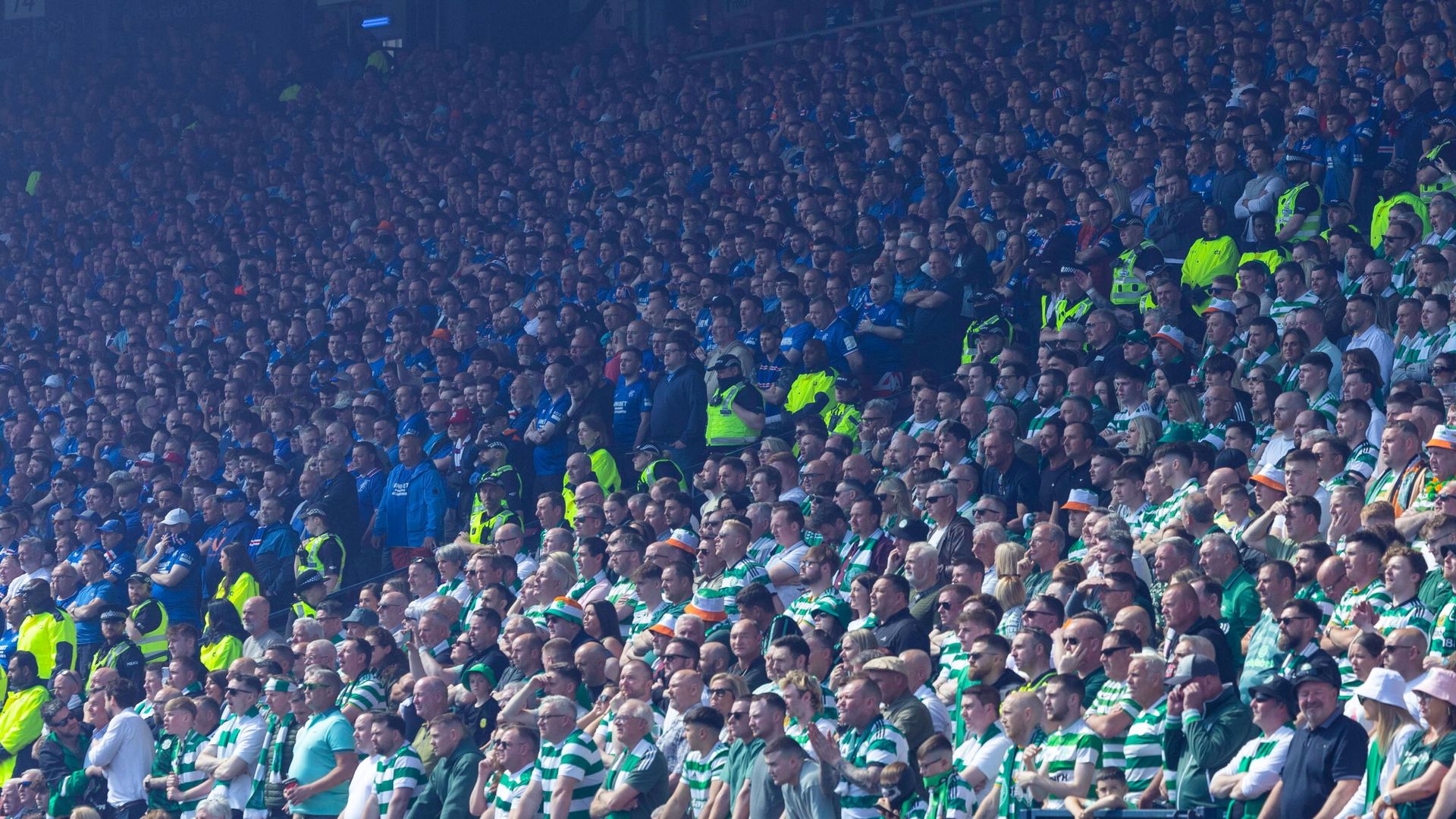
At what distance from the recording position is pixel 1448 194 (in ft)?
45.2

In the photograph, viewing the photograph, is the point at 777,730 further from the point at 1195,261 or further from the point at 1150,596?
the point at 1195,261

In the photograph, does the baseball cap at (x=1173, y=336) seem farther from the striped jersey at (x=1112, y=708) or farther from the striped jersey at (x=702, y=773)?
the striped jersey at (x=702, y=773)

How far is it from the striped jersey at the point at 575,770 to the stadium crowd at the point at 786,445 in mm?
16

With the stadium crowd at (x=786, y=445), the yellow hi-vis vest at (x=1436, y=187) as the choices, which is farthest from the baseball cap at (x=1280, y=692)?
the yellow hi-vis vest at (x=1436, y=187)

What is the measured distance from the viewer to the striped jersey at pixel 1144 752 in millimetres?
8312

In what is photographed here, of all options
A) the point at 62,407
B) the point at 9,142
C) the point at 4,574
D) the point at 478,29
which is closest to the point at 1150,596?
the point at 4,574

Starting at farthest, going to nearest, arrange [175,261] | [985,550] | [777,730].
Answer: [175,261], [985,550], [777,730]

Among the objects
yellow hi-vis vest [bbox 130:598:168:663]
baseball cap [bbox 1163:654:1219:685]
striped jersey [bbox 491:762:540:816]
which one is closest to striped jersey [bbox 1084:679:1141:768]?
baseball cap [bbox 1163:654:1219:685]

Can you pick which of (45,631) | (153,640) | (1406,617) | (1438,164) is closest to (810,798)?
(1406,617)

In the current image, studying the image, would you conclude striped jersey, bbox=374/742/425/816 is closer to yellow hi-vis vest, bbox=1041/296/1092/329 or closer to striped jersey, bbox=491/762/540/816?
striped jersey, bbox=491/762/540/816

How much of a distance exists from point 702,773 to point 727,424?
5666 millimetres

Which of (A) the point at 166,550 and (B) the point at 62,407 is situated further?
(B) the point at 62,407

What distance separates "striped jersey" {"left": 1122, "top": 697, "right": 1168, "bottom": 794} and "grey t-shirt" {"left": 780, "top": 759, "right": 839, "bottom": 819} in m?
1.31

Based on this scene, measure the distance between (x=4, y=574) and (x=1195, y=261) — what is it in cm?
940
